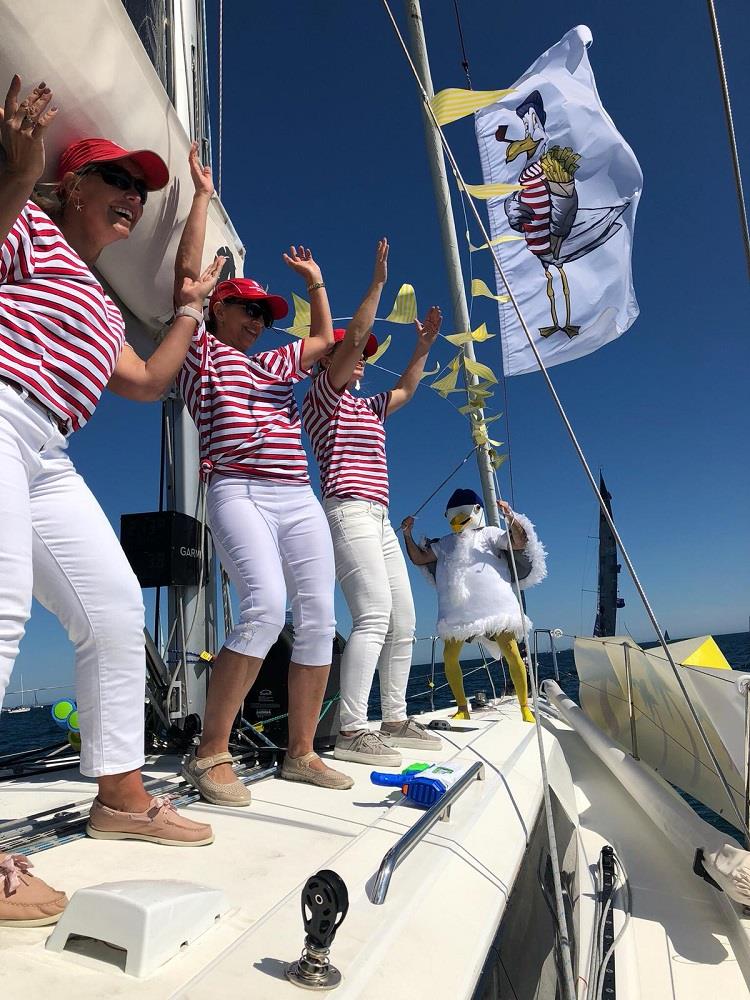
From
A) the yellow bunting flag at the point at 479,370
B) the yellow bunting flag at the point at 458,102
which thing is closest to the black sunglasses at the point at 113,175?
the yellow bunting flag at the point at 458,102

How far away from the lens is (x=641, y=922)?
154 cm

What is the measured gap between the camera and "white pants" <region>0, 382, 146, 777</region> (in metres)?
1.31

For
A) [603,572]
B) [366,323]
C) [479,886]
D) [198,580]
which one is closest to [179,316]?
[366,323]

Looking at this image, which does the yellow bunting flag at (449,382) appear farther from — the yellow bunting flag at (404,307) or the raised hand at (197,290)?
the raised hand at (197,290)

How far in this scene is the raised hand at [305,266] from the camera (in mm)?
2461

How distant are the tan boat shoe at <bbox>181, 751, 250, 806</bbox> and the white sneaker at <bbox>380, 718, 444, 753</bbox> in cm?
104

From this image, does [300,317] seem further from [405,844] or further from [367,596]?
[405,844]

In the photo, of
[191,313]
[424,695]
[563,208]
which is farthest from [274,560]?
[563,208]

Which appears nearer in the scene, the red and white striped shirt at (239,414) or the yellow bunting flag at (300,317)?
the red and white striped shirt at (239,414)

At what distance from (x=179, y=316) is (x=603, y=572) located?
22.1 meters

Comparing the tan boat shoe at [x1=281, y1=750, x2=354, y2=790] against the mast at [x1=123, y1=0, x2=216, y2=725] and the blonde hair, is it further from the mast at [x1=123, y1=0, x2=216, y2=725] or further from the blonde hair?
the blonde hair

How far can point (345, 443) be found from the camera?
2867 millimetres

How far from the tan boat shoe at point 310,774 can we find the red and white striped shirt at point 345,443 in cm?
107

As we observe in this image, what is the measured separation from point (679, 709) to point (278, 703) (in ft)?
5.06
